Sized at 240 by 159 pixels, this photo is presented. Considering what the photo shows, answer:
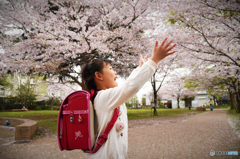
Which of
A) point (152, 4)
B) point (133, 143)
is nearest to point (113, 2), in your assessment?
point (152, 4)

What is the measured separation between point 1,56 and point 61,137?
9595 mm

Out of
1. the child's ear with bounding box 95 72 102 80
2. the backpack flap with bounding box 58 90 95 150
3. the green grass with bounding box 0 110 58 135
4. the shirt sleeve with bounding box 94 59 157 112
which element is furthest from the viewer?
the green grass with bounding box 0 110 58 135

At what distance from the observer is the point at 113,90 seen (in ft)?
3.79

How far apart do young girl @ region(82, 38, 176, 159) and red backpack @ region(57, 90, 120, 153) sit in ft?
0.17

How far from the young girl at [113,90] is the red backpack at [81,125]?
0.05 m

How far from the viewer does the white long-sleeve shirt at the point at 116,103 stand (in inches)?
41.6

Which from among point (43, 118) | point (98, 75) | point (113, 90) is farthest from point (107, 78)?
point (43, 118)

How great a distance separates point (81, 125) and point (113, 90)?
40 centimetres

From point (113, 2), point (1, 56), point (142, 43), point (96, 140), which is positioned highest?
point (113, 2)

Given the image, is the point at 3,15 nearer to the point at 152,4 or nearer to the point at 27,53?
the point at 27,53

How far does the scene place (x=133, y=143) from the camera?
190 inches

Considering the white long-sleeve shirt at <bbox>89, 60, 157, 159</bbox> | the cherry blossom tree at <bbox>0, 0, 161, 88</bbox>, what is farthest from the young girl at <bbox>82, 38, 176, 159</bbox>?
the cherry blossom tree at <bbox>0, 0, 161, 88</bbox>

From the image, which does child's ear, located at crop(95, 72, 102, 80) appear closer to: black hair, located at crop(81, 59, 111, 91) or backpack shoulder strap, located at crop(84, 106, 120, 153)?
black hair, located at crop(81, 59, 111, 91)

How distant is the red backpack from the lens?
4.00ft
